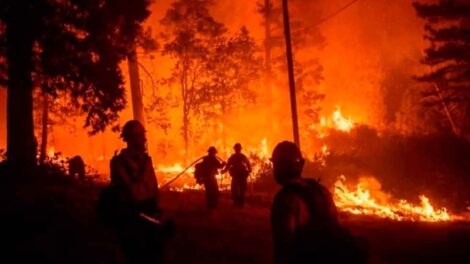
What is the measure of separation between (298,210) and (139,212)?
2728 mm

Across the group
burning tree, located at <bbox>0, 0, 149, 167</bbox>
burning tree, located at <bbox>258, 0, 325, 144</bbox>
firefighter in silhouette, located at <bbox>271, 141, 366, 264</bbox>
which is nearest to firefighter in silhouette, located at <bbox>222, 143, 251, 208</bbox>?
burning tree, located at <bbox>0, 0, 149, 167</bbox>

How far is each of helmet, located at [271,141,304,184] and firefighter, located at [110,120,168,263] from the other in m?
2.40

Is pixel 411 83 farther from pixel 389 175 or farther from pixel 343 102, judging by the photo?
pixel 389 175

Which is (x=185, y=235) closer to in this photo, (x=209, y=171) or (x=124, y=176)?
(x=209, y=171)

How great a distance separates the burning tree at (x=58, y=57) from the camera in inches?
502

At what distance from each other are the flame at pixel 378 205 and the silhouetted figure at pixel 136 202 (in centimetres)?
1241

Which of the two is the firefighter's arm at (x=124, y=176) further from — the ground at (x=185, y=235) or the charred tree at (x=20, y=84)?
the charred tree at (x=20, y=84)

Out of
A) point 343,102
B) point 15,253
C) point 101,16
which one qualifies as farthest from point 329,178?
point 343,102

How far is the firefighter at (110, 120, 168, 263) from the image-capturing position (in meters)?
4.83

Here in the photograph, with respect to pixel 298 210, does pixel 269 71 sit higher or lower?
higher

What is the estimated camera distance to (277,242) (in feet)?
8.85

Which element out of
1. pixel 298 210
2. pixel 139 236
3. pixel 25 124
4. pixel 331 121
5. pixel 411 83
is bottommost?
pixel 139 236

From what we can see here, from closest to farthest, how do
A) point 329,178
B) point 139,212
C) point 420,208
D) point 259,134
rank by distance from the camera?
point 139,212 < point 420,208 < point 329,178 < point 259,134

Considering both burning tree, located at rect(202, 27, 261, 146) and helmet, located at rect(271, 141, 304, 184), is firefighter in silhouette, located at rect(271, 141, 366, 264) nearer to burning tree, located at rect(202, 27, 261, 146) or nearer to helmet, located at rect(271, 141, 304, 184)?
helmet, located at rect(271, 141, 304, 184)
